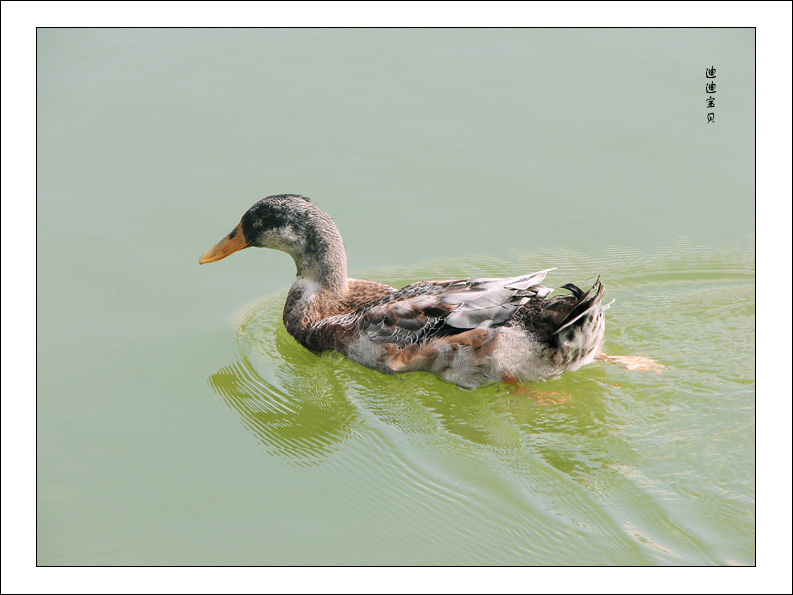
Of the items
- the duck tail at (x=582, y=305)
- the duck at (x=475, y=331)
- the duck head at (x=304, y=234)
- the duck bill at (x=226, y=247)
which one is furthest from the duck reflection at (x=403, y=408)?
the duck bill at (x=226, y=247)

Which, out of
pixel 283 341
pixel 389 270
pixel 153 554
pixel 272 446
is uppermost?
pixel 389 270

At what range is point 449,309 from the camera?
6.16m

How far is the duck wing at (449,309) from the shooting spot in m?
6.10

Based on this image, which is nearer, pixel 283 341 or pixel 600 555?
pixel 600 555

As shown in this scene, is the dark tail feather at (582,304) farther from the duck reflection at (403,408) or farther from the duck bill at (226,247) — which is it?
the duck bill at (226,247)

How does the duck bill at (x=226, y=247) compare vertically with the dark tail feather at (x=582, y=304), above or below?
above

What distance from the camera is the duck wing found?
6098mm

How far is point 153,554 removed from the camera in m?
4.96

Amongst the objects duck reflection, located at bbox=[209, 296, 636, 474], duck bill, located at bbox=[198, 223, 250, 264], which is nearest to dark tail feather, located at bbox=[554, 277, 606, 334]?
duck reflection, located at bbox=[209, 296, 636, 474]

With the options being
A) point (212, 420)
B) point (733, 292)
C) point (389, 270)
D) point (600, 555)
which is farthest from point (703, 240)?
point (212, 420)

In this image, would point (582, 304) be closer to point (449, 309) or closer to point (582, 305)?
point (582, 305)

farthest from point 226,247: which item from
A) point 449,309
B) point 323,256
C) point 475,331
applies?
point 475,331

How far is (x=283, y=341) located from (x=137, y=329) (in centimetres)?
122

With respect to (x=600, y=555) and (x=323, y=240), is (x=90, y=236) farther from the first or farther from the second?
(x=600, y=555)
